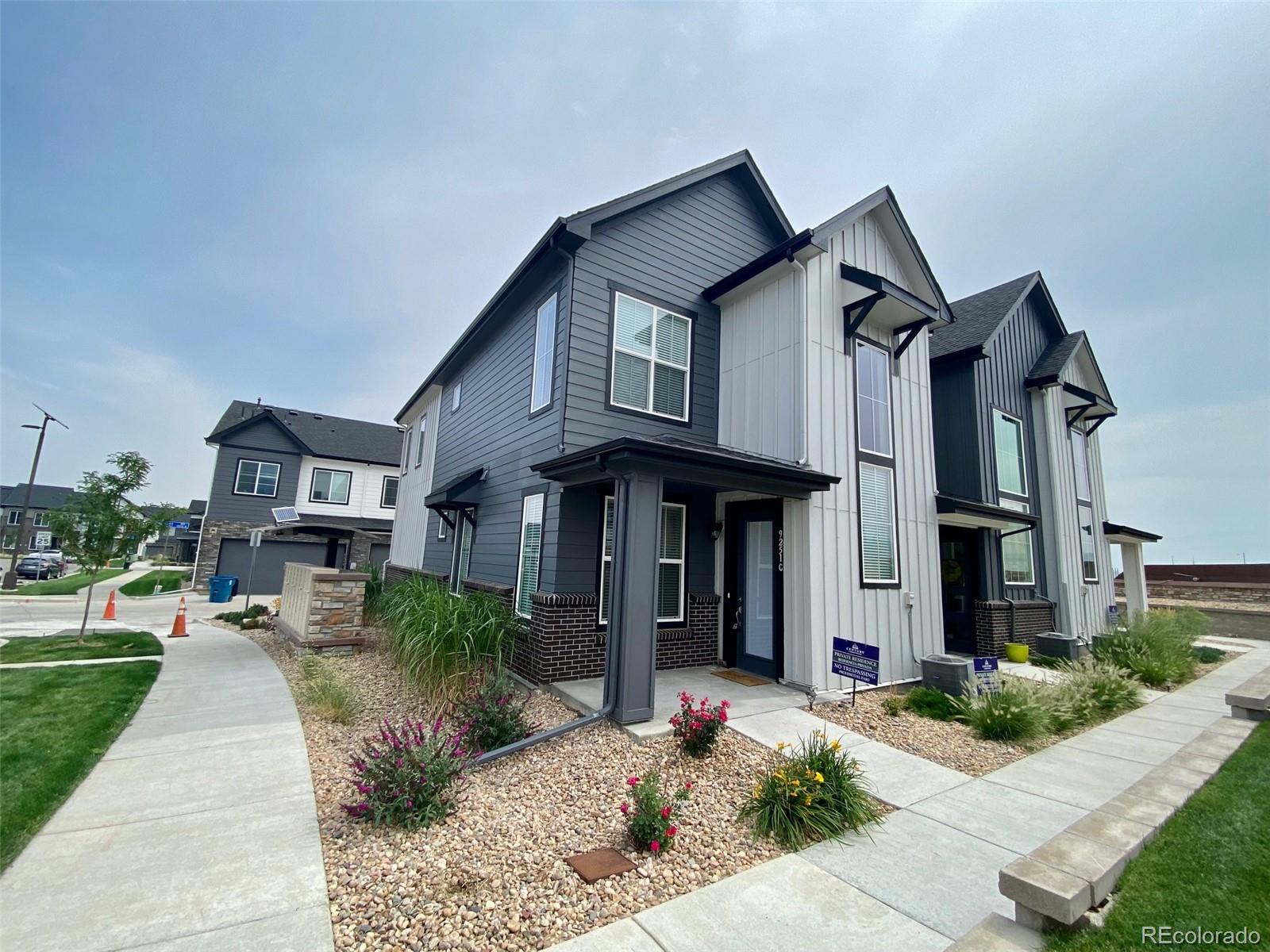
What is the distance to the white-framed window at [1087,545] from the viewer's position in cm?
1310

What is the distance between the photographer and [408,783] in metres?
3.65

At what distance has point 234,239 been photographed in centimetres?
1361

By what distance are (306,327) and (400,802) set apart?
21009 mm

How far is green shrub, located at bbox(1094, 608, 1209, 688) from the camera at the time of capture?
9016mm

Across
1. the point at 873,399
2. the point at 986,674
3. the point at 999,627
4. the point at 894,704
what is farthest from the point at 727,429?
the point at 999,627

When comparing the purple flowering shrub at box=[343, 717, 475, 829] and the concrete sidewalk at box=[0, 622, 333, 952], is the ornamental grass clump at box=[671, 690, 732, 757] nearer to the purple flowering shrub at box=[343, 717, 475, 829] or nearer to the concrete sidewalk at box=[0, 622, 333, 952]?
the purple flowering shrub at box=[343, 717, 475, 829]

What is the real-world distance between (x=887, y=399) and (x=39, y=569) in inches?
1738

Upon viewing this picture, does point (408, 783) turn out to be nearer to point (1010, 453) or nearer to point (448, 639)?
point (448, 639)

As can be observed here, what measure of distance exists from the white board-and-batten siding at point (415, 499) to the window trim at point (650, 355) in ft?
23.0

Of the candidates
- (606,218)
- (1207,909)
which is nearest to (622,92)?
(606,218)

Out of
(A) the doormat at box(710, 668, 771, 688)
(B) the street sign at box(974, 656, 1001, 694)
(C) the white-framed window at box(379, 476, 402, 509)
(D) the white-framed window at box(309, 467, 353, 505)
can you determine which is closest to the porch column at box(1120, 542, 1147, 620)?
(B) the street sign at box(974, 656, 1001, 694)

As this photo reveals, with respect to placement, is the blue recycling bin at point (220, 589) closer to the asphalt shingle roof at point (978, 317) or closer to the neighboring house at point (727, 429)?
the neighboring house at point (727, 429)

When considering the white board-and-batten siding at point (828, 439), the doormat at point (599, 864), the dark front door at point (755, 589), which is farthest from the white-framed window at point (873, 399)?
the doormat at point (599, 864)

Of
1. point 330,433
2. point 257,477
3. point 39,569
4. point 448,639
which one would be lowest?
point 39,569
